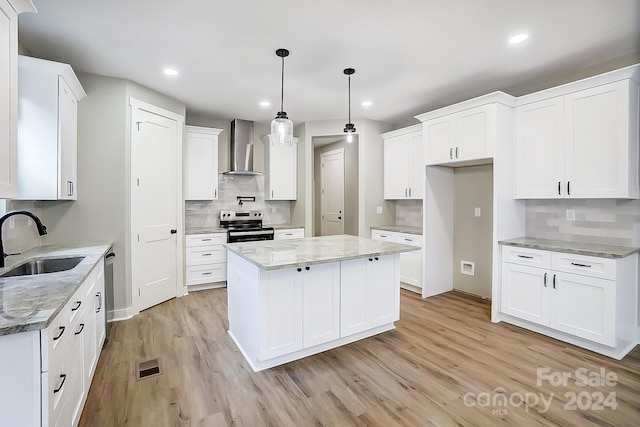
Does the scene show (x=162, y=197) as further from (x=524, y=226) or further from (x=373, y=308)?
(x=524, y=226)

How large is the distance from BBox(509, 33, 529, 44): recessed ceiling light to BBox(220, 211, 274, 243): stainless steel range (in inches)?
150

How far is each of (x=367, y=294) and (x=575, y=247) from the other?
2.01m

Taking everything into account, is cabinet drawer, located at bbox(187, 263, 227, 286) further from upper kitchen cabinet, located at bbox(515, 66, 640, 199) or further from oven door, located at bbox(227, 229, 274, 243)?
upper kitchen cabinet, located at bbox(515, 66, 640, 199)

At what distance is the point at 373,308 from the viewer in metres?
2.91

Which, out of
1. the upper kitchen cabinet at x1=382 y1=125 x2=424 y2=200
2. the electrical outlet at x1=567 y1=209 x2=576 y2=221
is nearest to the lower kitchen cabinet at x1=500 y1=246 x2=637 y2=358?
the electrical outlet at x1=567 y1=209 x2=576 y2=221

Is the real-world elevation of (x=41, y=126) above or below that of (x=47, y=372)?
above

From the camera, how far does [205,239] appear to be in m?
4.49

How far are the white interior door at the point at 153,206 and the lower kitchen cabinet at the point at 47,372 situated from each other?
6.12 feet

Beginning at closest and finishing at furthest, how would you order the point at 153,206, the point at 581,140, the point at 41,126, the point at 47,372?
the point at 47,372
the point at 41,126
the point at 581,140
the point at 153,206

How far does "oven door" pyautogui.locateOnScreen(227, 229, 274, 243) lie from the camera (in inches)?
180

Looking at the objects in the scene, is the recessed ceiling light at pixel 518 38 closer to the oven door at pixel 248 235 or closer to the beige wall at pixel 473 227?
the beige wall at pixel 473 227

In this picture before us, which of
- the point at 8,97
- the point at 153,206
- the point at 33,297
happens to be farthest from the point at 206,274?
the point at 8,97

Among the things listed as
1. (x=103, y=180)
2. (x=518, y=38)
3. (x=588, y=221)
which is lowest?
(x=588, y=221)

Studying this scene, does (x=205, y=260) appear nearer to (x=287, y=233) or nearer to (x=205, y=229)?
(x=205, y=229)
